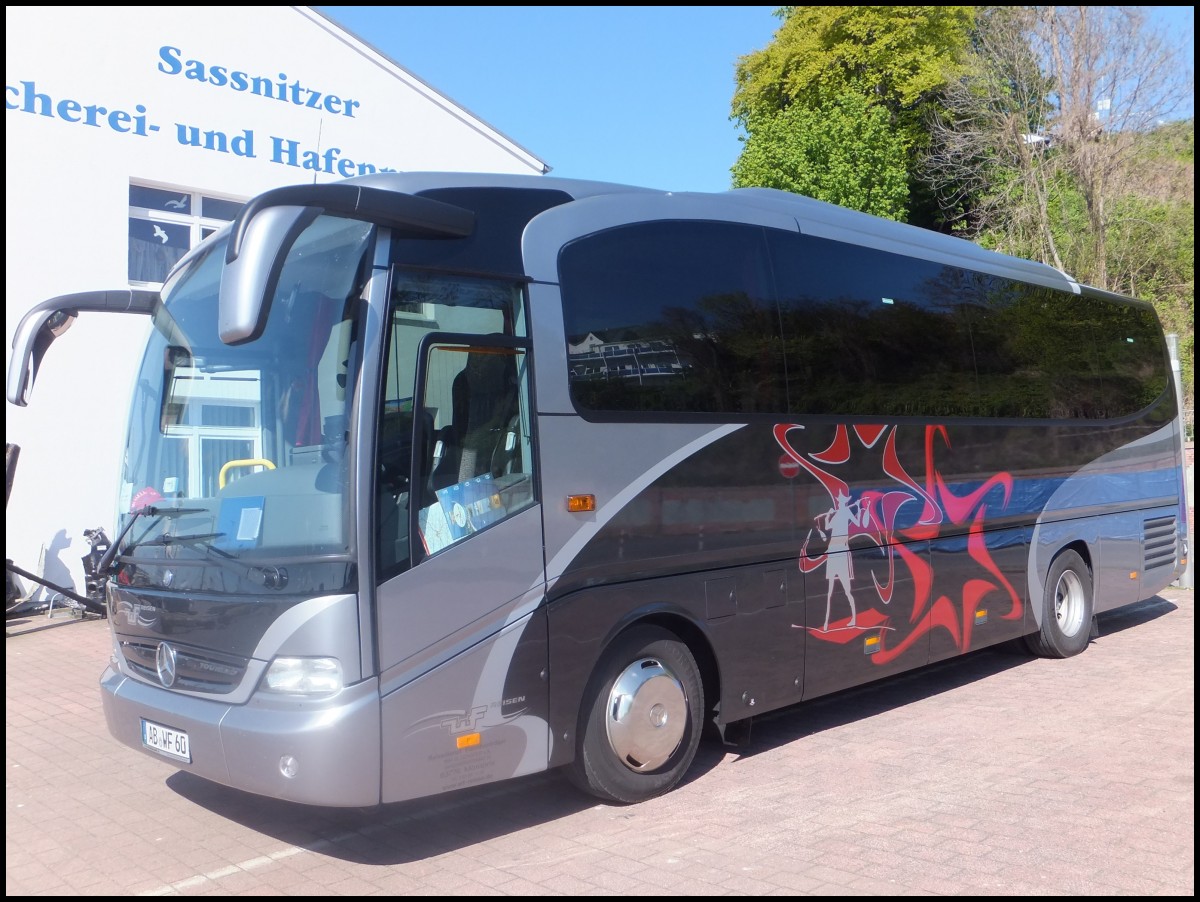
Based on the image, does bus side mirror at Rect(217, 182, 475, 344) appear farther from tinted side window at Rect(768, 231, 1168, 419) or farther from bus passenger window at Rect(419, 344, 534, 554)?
tinted side window at Rect(768, 231, 1168, 419)

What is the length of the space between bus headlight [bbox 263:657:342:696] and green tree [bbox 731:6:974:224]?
2895 centimetres

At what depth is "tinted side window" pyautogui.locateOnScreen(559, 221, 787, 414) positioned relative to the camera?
6.33 meters

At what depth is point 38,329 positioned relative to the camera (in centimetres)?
650

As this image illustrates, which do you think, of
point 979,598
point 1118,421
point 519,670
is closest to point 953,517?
point 979,598

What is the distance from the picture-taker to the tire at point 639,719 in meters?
6.20

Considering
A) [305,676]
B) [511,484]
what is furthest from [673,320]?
[305,676]

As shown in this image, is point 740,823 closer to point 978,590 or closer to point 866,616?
point 866,616

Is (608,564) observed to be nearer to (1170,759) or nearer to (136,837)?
(136,837)

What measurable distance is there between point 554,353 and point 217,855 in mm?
3051

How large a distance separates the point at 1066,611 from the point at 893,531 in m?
3.72

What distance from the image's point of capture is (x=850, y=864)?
5.38 metres

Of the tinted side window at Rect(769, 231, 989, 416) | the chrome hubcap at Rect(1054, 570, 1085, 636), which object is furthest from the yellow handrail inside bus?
the chrome hubcap at Rect(1054, 570, 1085, 636)

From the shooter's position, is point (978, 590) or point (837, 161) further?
point (837, 161)

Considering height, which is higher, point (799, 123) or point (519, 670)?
point (799, 123)
